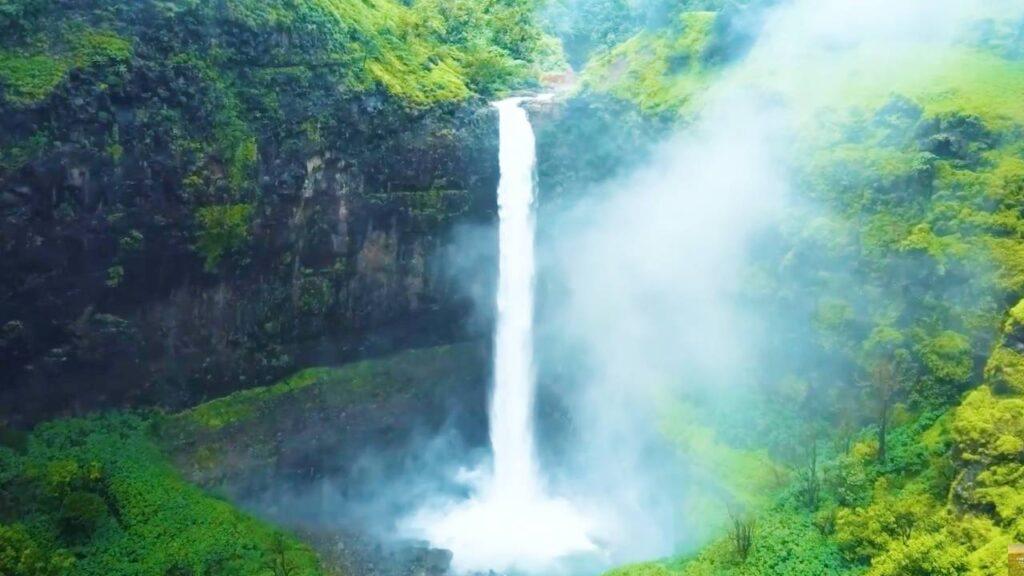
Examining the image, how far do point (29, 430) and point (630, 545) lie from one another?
→ 17.8 metres

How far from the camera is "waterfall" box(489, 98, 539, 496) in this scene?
28.6 meters

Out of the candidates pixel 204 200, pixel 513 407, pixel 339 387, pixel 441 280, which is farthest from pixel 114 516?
pixel 513 407

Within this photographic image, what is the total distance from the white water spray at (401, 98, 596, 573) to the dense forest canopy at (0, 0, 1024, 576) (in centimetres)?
75

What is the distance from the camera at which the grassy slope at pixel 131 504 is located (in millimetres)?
18688

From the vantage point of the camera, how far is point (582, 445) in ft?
90.6

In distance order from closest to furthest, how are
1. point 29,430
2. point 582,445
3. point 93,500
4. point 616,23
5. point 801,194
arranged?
point 93,500 → point 29,430 → point 801,194 → point 582,445 → point 616,23

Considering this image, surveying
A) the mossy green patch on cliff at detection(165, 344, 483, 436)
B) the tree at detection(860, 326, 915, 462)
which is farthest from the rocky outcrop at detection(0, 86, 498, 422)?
the tree at detection(860, 326, 915, 462)

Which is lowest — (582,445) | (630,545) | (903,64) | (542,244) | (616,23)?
(630,545)

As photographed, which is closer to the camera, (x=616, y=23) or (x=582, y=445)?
(x=582, y=445)

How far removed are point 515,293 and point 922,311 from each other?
46.5 ft

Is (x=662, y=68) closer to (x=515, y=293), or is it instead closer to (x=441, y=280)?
(x=515, y=293)

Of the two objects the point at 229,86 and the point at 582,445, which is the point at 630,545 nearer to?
the point at 582,445

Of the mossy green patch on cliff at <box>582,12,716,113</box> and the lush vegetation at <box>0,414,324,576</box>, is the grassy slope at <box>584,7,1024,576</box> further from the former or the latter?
the lush vegetation at <box>0,414,324,576</box>

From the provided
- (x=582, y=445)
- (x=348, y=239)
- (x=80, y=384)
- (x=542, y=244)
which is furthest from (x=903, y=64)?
(x=80, y=384)
